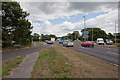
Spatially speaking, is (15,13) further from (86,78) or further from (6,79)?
(86,78)

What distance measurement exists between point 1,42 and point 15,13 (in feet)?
21.9

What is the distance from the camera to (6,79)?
5.38m

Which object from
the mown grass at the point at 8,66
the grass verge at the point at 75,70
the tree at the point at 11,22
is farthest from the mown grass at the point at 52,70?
the tree at the point at 11,22

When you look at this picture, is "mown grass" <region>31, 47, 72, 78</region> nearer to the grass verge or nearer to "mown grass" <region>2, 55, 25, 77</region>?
the grass verge

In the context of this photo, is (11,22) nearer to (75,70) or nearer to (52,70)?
(52,70)

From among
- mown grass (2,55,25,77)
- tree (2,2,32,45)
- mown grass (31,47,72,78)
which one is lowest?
mown grass (2,55,25,77)

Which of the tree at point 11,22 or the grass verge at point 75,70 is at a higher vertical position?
the tree at point 11,22

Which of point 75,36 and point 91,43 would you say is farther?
point 75,36

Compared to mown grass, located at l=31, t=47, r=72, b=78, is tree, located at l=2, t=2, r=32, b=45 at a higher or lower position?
higher

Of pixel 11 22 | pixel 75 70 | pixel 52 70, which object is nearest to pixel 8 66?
pixel 52 70

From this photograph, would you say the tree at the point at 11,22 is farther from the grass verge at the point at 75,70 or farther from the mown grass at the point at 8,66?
the grass verge at the point at 75,70

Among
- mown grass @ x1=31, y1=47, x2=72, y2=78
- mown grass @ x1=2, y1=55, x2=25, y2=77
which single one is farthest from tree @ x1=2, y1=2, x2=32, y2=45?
mown grass @ x1=31, y1=47, x2=72, y2=78

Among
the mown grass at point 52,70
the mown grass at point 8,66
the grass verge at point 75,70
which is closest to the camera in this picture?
the grass verge at point 75,70

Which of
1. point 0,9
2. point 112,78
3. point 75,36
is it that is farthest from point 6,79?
point 75,36
